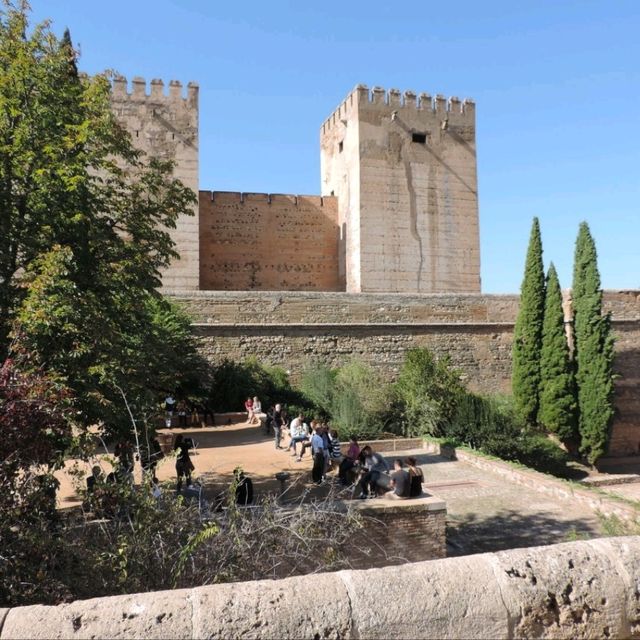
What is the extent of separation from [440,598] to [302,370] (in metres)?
16.1

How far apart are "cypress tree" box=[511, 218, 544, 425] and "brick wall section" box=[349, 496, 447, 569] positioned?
463 inches

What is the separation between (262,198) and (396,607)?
24.0m

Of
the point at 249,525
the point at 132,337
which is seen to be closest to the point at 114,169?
the point at 132,337

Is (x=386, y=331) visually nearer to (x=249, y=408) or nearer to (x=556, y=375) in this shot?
(x=556, y=375)

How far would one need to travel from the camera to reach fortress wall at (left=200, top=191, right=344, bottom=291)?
79.2 feet

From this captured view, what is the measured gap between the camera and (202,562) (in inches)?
167

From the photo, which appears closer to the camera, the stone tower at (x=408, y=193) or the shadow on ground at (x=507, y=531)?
the shadow on ground at (x=507, y=531)

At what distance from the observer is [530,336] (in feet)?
60.3

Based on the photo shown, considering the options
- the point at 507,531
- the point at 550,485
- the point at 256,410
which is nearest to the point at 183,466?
the point at 507,531

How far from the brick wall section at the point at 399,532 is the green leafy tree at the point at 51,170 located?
155 inches

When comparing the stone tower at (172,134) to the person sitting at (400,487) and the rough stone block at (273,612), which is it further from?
the rough stone block at (273,612)

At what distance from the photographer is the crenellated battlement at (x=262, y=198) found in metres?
24.3

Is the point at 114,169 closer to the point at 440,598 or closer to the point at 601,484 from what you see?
the point at 440,598

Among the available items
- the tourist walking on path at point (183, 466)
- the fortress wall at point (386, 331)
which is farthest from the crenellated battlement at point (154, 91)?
the tourist walking on path at point (183, 466)
